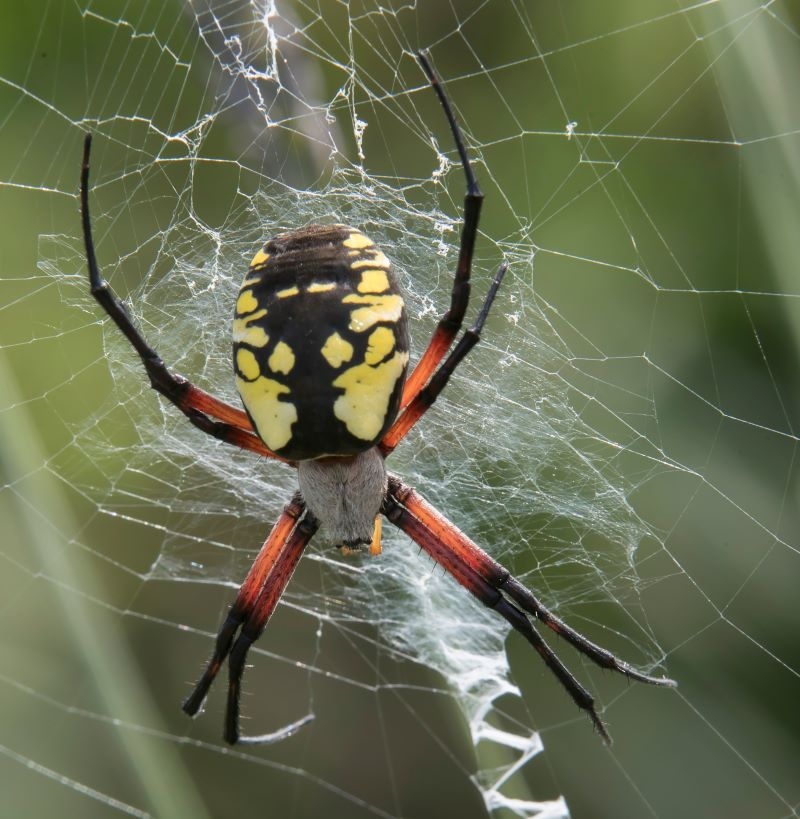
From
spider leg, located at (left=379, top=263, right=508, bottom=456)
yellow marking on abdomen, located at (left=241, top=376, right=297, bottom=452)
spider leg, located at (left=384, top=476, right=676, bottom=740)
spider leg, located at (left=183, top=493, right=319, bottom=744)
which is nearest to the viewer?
yellow marking on abdomen, located at (left=241, top=376, right=297, bottom=452)

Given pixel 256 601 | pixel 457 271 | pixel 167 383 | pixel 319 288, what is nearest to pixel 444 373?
pixel 457 271

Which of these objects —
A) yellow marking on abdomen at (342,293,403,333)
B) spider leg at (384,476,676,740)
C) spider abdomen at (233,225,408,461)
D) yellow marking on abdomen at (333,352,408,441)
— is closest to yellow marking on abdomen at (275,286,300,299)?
spider abdomen at (233,225,408,461)

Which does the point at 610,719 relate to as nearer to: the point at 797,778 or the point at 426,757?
the point at 797,778

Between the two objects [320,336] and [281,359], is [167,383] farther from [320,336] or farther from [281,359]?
[320,336]

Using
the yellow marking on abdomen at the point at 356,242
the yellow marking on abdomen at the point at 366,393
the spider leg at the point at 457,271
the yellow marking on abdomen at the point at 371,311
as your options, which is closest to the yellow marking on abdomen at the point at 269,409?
the yellow marking on abdomen at the point at 366,393

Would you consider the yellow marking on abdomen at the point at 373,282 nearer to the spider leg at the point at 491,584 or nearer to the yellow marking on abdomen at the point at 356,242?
the yellow marking on abdomen at the point at 356,242

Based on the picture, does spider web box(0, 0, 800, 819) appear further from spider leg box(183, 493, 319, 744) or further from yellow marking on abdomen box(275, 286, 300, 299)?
yellow marking on abdomen box(275, 286, 300, 299)

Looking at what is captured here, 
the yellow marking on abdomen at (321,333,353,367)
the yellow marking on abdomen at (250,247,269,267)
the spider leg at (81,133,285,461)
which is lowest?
the spider leg at (81,133,285,461)
